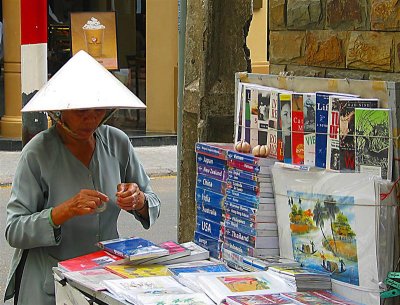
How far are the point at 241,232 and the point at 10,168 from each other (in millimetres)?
10418

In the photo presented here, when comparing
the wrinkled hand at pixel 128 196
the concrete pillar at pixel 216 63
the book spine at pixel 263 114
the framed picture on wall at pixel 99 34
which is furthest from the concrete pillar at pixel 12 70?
the book spine at pixel 263 114

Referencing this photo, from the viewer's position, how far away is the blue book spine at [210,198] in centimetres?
365

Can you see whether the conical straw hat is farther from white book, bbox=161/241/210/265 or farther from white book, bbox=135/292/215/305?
white book, bbox=135/292/215/305

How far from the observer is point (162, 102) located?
16.3 m

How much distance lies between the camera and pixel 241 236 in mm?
3490

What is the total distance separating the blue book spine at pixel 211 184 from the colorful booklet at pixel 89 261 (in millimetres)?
461

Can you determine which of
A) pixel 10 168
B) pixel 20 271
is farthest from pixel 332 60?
pixel 10 168

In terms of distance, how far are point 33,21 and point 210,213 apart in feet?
7.77

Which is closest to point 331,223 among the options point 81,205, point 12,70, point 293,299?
point 293,299

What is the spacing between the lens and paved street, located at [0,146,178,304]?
9727 mm

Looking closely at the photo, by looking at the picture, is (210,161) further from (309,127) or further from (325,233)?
(325,233)

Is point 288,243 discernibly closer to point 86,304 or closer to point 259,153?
point 259,153

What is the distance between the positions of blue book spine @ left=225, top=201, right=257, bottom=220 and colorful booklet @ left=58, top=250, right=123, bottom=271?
1.51 ft

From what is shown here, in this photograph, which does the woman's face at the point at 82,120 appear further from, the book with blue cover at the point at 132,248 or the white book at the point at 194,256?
the white book at the point at 194,256
